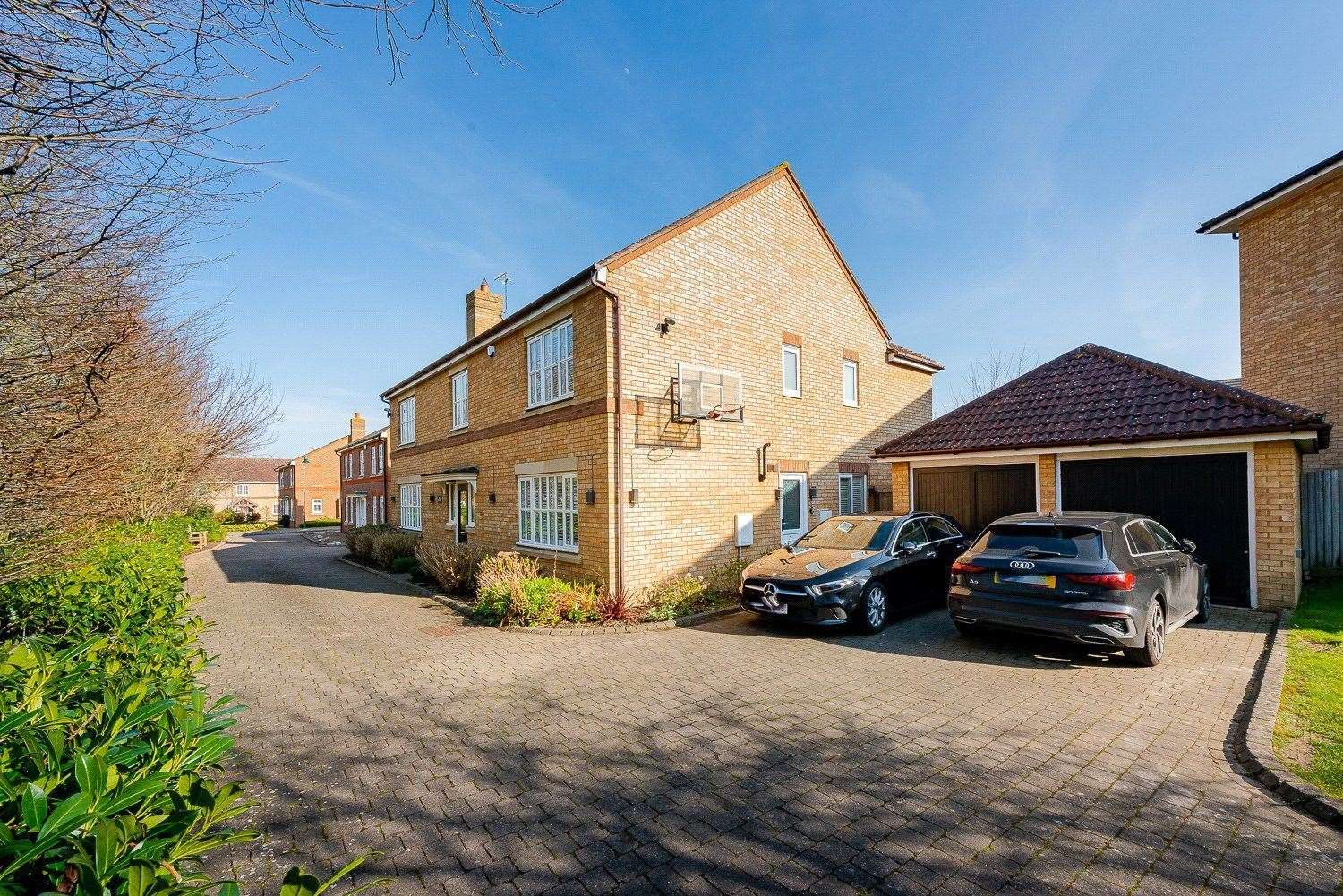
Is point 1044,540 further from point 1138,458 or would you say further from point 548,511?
point 548,511

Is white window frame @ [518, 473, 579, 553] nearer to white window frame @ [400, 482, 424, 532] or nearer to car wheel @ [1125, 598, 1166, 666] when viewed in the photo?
white window frame @ [400, 482, 424, 532]

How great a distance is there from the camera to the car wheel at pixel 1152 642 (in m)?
6.59

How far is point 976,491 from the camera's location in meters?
11.9

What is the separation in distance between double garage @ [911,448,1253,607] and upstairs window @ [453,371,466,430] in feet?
42.3

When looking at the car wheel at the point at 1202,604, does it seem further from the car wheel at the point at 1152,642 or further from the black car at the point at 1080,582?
the car wheel at the point at 1152,642

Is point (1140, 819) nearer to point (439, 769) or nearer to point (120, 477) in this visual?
point (439, 769)

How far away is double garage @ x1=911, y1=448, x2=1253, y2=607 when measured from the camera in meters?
9.02

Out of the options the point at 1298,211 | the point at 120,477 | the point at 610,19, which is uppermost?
the point at 1298,211

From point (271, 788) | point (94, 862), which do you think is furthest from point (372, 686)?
point (94, 862)

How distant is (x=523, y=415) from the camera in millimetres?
13062

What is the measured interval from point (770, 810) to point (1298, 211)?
18223 millimetres

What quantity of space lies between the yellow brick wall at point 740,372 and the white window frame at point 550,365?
162 cm

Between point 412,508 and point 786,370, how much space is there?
13.9 metres

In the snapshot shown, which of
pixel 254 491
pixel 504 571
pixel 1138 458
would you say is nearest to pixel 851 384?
pixel 1138 458
